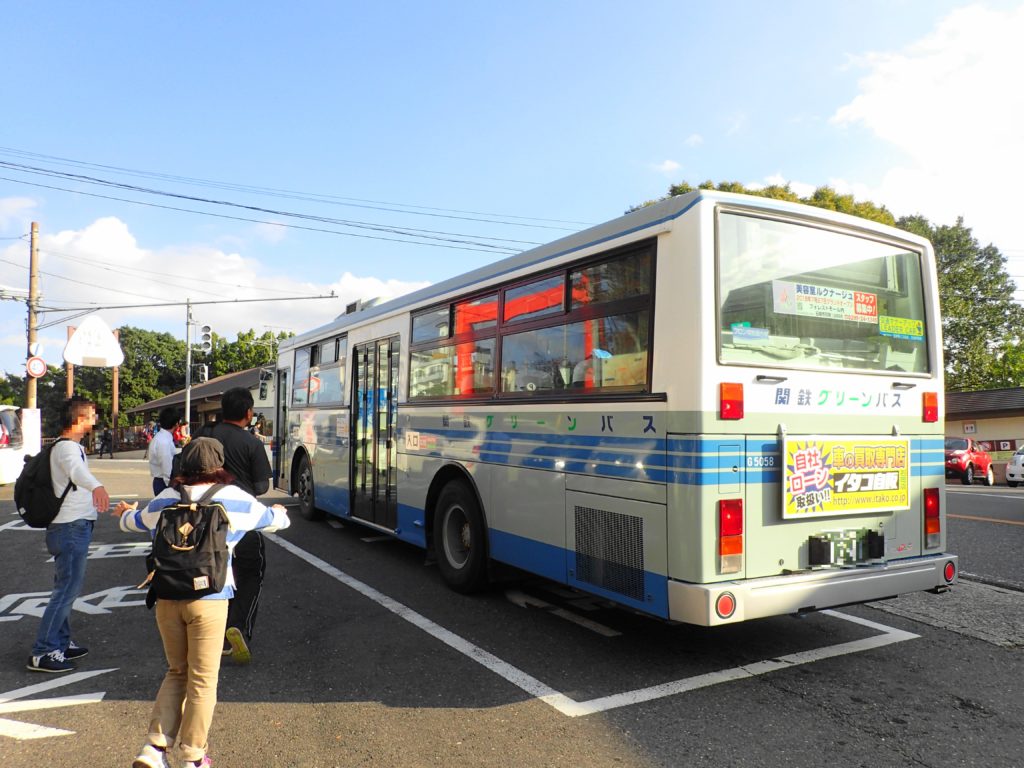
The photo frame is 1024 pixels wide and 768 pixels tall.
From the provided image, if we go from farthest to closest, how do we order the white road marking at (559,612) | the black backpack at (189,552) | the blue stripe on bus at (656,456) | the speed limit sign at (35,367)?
the speed limit sign at (35,367)
the white road marking at (559,612)
the blue stripe on bus at (656,456)
the black backpack at (189,552)

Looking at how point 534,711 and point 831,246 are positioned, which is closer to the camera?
point 534,711

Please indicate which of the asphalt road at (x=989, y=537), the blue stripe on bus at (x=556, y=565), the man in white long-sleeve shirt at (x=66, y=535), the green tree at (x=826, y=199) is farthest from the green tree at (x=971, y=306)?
the man in white long-sleeve shirt at (x=66, y=535)

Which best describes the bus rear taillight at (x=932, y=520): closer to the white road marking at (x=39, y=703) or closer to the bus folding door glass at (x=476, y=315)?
the bus folding door glass at (x=476, y=315)

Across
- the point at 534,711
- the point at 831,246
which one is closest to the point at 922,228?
the point at 831,246

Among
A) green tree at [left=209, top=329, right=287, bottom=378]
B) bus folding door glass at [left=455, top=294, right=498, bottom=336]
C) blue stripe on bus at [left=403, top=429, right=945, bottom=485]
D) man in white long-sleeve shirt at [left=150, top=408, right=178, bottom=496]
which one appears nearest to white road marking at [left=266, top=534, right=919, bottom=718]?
blue stripe on bus at [left=403, top=429, right=945, bottom=485]

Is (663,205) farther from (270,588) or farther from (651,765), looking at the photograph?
(270,588)

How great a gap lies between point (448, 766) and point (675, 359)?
2.59 m

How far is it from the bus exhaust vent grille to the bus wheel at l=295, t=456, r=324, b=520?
6.65m

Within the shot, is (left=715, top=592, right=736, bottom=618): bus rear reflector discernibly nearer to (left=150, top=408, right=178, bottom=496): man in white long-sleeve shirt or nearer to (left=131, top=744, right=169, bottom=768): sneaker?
(left=131, top=744, right=169, bottom=768): sneaker

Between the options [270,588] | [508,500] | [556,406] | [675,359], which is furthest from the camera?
[270,588]

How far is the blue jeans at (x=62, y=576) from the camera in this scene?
15.7 feet

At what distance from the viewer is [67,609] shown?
4859mm

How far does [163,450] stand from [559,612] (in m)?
4.84

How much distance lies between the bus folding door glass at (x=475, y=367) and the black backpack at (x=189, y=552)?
3.35 meters
